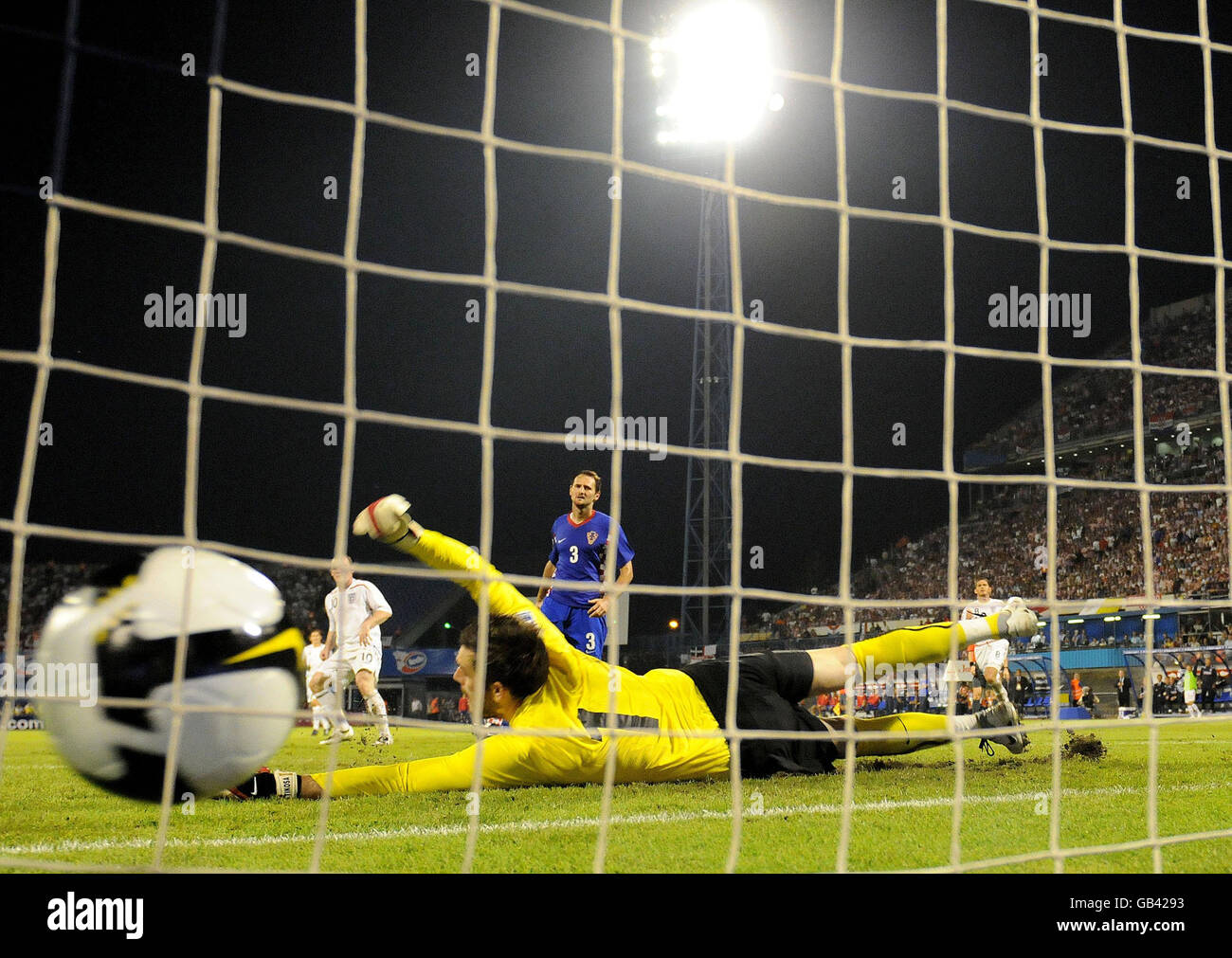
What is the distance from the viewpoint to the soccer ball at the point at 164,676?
266cm

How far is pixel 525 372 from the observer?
26.4 metres

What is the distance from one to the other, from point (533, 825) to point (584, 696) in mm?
540

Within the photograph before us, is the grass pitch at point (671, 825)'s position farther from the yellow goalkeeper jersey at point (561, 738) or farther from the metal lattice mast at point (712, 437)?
the metal lattice mast at point (712, 437)

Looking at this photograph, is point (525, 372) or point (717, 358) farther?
point (525, 372)

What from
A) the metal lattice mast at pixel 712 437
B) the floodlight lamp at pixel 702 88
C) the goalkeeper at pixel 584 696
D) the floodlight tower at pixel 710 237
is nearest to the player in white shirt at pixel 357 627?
the goalkeeper at pixel 584 696

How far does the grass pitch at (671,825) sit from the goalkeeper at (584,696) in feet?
0.60

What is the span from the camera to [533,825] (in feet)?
11.7

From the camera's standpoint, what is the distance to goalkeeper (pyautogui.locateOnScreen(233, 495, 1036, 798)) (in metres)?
3.35

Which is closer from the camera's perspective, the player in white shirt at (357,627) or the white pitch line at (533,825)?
the white pitch line at (533,825)

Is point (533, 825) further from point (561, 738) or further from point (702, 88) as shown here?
point (702, 88)

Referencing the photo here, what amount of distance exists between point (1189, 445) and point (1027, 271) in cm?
698

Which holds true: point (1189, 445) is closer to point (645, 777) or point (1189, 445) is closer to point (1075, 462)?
point (1075, 462)
